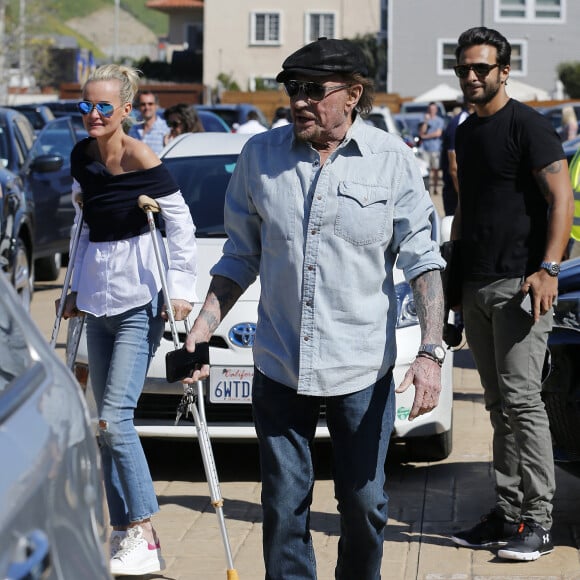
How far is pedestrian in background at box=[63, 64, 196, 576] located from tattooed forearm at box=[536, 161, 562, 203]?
137 cm

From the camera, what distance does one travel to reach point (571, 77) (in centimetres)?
5441

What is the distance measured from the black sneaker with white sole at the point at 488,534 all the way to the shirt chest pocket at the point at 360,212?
6.57ft

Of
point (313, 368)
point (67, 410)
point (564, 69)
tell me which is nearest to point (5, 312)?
point (67, 410)

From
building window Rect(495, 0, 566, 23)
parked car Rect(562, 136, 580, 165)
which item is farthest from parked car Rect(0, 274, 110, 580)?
building window Rect(495, 0, 566, 23)

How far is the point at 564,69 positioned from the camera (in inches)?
2175

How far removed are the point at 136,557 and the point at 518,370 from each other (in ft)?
5.37

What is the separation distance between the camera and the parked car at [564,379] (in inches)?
216

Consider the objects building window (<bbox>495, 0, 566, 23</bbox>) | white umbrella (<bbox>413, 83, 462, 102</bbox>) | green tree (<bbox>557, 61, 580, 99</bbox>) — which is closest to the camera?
white umbrella (<bbox>413, 83, 462, 102</bbox>)

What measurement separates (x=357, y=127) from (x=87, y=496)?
1.86 m

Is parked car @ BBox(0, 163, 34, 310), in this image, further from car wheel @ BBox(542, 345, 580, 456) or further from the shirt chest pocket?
the shirt chest pocket

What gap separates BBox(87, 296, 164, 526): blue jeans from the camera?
5.23 meters

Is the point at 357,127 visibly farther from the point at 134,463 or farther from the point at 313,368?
the point at 134,463

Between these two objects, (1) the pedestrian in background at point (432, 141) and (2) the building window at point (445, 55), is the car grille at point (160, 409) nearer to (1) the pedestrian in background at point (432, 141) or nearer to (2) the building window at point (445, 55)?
(1) the pedestrian in background at point (432, 141)

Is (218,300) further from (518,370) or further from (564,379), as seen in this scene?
(564,379)
